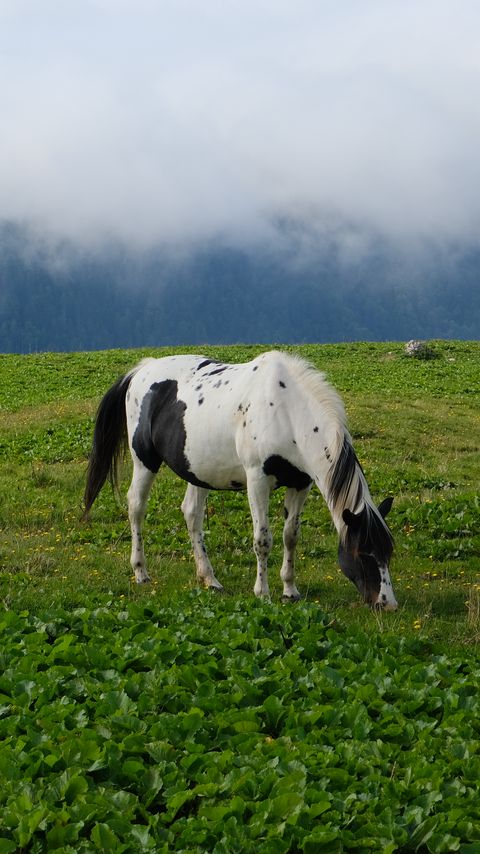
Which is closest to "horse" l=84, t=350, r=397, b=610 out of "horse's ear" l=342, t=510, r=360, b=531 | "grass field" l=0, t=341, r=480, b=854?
"horse's ear" l=342, t=510, r=360, b=531

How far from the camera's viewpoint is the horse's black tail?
43.7 ft

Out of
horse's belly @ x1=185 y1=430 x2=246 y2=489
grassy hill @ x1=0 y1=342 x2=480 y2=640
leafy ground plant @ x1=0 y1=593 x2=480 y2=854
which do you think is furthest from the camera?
horse's belly @ x1=185 y1=430 x2=246 y2=489

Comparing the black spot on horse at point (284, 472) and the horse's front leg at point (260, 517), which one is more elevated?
the black spot on horse at point (284, 472)

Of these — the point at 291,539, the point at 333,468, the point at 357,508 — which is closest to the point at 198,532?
the point at 291,539

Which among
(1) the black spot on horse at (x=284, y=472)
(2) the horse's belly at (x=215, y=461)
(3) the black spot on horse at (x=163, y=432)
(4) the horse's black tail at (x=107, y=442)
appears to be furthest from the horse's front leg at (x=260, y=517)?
(4) the horse's black tail at (x=107, y=442)

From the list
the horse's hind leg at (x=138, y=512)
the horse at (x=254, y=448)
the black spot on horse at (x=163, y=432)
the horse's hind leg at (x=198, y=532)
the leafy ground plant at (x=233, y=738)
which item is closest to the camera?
the leafy ground plant at (x=233, y=738)

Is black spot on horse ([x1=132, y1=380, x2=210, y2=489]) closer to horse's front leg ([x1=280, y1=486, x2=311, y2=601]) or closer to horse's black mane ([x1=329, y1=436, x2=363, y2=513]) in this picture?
horse's front leg ([x1=280, y1=486, x2=311, y2=601])

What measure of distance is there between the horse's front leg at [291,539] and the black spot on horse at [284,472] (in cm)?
20

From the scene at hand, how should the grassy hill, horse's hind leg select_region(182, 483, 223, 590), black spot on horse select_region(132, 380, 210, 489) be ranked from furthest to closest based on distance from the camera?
1. black spot on horse select_region(132, 380, 210, 489)
2. horse's hind leg select_region(182, 483, 223, 590)
3. the grassy hill

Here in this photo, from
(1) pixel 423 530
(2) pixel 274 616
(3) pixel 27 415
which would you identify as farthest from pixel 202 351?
(2) pixel 274 616

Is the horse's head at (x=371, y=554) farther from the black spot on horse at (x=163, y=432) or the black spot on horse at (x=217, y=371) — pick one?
the black spot on horse at (x=217, y=371)

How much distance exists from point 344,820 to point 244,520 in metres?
9.60

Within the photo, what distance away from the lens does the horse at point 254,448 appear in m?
9.60

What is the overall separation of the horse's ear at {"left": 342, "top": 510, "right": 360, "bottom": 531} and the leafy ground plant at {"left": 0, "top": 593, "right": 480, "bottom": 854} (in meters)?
1.28
